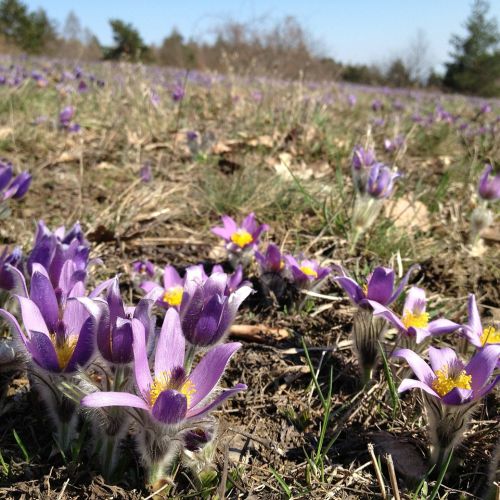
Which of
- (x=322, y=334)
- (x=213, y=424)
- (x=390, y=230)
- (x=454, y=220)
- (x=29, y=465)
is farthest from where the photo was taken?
(x=454, y=220)

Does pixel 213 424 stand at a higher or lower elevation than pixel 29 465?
higher

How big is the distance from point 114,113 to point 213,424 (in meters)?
4.37

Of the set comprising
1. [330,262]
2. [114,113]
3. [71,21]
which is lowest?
[330,262]

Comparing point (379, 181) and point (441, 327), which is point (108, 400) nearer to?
point (441, 327)

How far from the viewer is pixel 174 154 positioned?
157 inches

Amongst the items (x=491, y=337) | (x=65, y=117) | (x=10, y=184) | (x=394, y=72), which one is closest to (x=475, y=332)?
(x=491, y=337)

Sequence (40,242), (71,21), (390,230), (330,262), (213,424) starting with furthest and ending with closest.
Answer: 1. (71,21)
2. (390,230)
3. (330,262)
4. (40,242)
5. (213,424)

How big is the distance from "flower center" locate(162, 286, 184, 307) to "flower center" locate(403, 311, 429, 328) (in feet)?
2.41

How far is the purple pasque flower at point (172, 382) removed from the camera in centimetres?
98

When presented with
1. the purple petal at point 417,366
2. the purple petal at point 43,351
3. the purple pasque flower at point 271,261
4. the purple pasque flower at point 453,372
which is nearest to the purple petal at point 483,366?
A: the purple pasque flower at point 453,372

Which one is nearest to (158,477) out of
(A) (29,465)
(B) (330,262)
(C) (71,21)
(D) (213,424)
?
(D) (213,424)

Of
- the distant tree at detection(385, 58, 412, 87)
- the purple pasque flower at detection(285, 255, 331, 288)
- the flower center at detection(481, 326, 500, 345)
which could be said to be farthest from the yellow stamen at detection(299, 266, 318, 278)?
the distant tree at detection(385, 58, 412, 87)

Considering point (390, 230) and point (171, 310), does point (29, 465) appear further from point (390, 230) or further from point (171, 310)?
point (390, 230)

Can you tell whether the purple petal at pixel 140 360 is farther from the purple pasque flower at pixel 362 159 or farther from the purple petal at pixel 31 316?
the purple pasque flower at pixel 362 159
